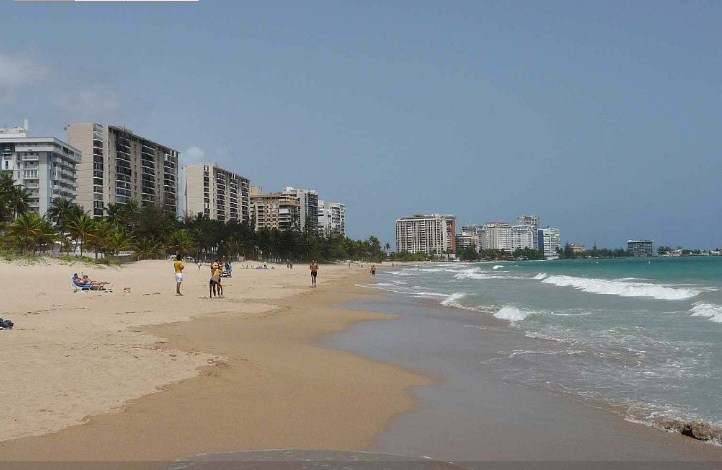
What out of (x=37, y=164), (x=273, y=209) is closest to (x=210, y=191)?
(x=273, y=209)

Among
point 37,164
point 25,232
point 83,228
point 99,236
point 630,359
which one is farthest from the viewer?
point 37,164

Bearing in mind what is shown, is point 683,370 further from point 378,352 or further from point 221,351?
point 221,351

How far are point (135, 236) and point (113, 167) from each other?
38645 mm

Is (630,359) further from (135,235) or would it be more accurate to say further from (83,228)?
(135,235)

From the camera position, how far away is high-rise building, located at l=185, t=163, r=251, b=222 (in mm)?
151625

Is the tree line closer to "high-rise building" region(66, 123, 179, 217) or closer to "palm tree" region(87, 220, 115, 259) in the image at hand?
"palm tree" region(87, 220, 115, 259)

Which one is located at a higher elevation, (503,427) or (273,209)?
(273,209)

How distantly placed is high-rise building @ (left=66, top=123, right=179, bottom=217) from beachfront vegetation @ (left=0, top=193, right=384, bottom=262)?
16.0 metres

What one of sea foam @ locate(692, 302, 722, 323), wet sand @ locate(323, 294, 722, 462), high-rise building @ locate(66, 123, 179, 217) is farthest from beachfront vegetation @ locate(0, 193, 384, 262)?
wet sand @ locate(323, 294, 722, 462)

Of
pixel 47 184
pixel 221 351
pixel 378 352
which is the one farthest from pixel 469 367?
pixel 47 184

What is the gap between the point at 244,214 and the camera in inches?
6875

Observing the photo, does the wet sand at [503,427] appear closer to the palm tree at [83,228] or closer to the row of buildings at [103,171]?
the palm tree at [83,228]

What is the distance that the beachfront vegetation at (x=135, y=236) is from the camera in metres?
52.8

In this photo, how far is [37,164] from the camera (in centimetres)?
9638
